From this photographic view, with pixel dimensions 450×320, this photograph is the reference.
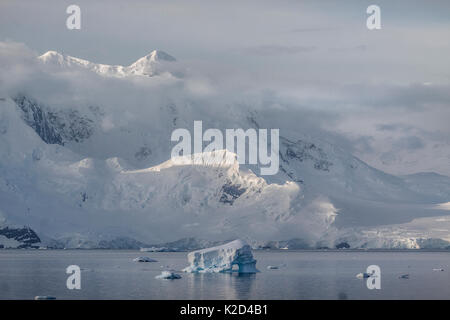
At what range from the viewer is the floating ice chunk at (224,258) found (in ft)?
Answer: 392

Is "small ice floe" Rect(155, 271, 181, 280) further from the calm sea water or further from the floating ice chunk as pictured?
the floating ice chunk

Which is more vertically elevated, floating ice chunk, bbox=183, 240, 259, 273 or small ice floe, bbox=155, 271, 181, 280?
floating ice chunk, bbox=183, 240, 259, 273

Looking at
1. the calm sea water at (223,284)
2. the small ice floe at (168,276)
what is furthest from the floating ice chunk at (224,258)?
the small ice floe at (168,276)

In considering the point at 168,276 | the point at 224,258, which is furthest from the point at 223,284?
the point at 224,258

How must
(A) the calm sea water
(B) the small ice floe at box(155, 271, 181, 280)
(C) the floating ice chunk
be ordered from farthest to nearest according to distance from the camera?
(C) the floating ice chunk, (B) the small ice floe at box(155, 271, 181, 280), (A) the calm sea water

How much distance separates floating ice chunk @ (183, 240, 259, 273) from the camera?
120 m

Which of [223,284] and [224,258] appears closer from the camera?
[223,284]

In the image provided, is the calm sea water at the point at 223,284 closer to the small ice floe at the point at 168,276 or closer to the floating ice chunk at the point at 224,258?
the small ice floe at the point at 168,276

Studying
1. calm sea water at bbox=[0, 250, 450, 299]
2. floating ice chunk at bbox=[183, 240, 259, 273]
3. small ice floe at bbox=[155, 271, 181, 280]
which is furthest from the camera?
floating ice chunk at bbox=[183, 240, 259, 273]

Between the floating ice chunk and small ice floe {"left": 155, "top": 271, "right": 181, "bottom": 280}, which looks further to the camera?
the floating ice chunk

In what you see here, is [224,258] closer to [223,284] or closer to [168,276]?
[168,276]

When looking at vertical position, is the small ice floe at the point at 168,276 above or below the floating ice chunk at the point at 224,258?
below

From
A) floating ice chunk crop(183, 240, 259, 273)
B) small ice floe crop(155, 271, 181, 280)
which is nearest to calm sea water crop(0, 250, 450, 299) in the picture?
small ice floe crop(155, 271, 181, 280)

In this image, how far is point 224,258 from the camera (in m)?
121
